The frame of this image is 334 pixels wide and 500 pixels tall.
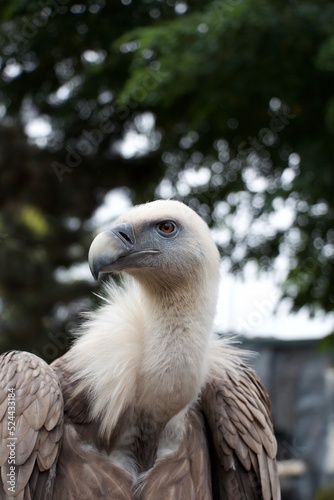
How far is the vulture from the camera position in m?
3.01

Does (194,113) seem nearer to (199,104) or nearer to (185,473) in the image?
(199,104)

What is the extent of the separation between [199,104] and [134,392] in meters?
3.31

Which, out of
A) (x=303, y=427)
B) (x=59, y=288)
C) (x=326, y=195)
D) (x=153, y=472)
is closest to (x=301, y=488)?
(x=303, y=427)

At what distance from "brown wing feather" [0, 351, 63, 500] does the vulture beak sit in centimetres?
54

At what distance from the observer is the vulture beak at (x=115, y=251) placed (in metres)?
2.88

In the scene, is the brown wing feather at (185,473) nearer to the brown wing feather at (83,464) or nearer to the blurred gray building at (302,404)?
the brown wing feather at (83,464)

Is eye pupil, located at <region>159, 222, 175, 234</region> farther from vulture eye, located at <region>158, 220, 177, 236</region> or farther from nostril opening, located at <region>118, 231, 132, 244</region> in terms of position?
nostril opening, located at <region>118, 231, 132, 244</region>

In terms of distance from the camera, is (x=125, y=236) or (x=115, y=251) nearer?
(x=115, y=251)

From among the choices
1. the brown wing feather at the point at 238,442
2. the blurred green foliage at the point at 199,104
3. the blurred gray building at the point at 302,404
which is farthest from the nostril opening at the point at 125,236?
the blurred gray building at the point at 302,404

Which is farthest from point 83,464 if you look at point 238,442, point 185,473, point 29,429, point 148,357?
point 238,442

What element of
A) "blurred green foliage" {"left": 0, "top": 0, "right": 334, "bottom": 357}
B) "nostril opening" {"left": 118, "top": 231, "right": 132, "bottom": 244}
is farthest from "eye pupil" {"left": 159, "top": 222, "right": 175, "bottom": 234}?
"blurred green foliage" {"left": 0, "top": 0, "right": 334, "bottom": 357}

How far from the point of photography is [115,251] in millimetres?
2928

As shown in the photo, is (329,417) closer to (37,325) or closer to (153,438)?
(37,325)

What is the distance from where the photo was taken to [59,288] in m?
10.0
